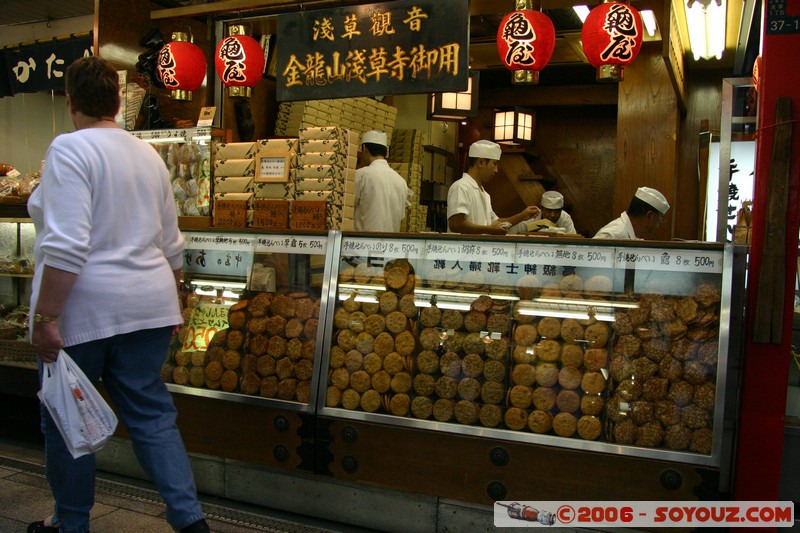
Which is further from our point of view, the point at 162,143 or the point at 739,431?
the point at 162,143

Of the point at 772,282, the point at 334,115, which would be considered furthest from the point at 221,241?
the point at 334,115

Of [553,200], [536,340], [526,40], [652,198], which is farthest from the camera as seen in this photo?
[553,200]

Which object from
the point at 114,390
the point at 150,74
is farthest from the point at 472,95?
the point at 114,390

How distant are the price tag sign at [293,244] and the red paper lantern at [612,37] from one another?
8.73 ft

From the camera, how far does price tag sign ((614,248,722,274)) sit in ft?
10.7

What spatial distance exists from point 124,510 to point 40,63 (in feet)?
21.4

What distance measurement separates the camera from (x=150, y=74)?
6.33m

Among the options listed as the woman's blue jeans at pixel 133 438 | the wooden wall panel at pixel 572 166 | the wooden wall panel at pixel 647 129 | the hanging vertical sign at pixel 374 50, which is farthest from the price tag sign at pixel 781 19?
the wooden wall panel at pixel 572 166

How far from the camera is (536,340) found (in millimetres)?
3633

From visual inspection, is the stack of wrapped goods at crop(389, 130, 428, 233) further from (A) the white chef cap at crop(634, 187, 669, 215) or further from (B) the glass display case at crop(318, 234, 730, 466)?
(B) the glass display case at crop(318, 234, 730, 466)

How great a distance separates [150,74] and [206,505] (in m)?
4.10

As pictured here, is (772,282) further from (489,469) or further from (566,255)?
(489,469)

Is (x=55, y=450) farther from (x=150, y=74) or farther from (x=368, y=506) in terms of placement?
(x=150, y=74)

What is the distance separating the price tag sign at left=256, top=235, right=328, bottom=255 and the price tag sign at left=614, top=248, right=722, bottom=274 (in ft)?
5.49
